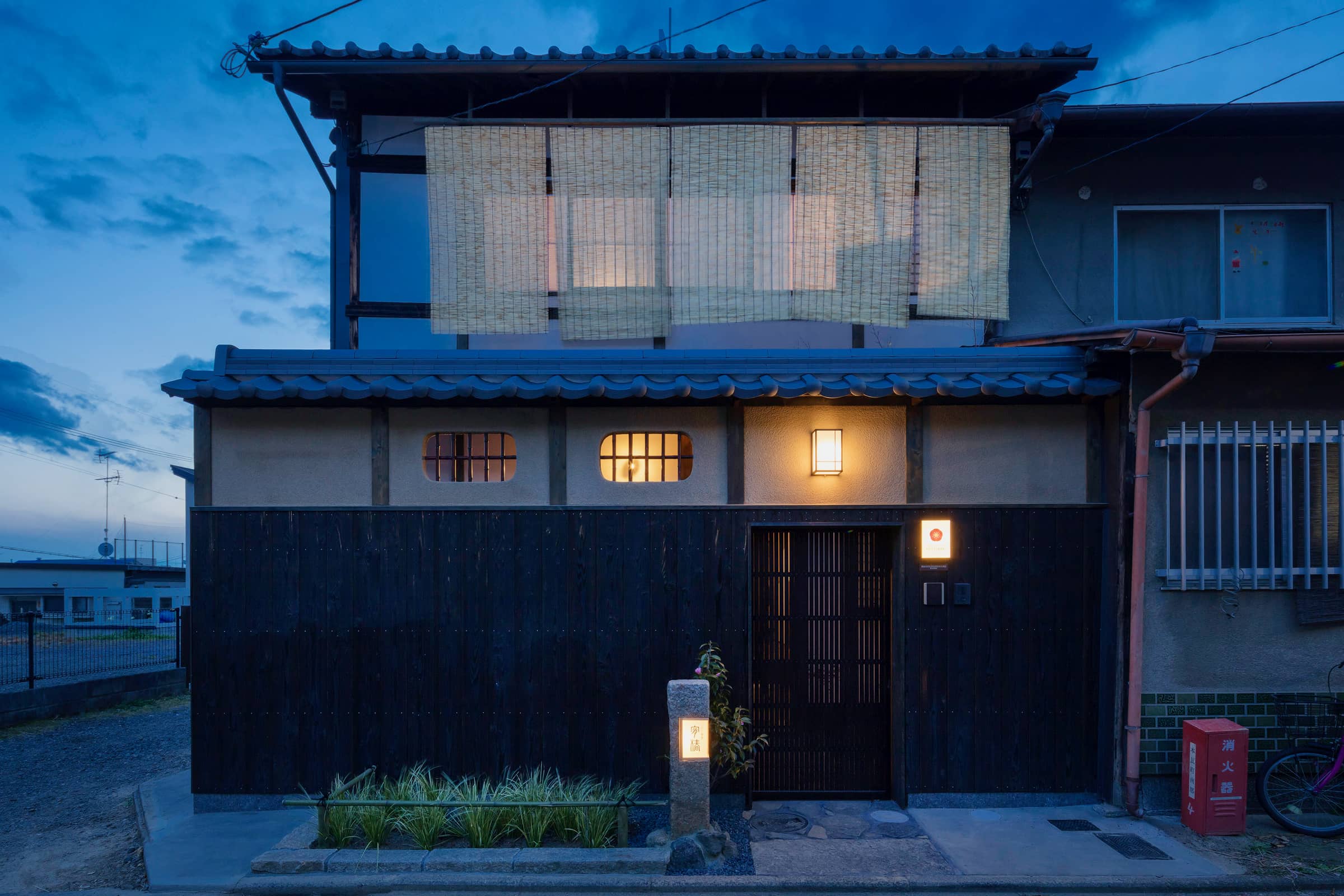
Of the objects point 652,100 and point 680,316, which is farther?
point 652,100

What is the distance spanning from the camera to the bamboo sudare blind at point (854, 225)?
26.4 feet

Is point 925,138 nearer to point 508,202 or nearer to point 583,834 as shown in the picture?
point 508,202

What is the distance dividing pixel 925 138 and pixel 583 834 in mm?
7936

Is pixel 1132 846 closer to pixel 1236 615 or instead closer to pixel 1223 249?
pixel 1236 615

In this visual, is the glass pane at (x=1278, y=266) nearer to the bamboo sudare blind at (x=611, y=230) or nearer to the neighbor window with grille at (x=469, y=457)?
the bamboo sudare blind at (x=611, y=230)

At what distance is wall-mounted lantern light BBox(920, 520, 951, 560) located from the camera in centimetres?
716

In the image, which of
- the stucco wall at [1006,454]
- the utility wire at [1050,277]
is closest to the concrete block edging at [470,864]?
the stucco wall at [1006,454]

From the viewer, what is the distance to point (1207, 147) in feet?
28.5

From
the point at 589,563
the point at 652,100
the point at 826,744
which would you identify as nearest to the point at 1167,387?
the point at 826,744

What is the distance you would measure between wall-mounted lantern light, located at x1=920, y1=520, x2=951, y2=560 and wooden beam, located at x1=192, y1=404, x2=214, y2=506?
716cm

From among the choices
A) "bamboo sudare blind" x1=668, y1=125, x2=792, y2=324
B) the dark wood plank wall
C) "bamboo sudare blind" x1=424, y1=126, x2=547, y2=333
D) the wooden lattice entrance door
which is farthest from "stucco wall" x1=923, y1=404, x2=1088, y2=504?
"bamboo sudare blind" x1=424, y1=126, x2=547, y2=333

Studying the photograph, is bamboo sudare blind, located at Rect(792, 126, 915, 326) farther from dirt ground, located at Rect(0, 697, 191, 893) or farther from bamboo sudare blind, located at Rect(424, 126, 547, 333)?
dirt ground, located at Rect(0, 697, 191, 893)

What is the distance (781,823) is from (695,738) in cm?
155

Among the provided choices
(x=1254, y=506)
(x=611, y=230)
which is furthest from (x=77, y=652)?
(x=1254, y=506)
